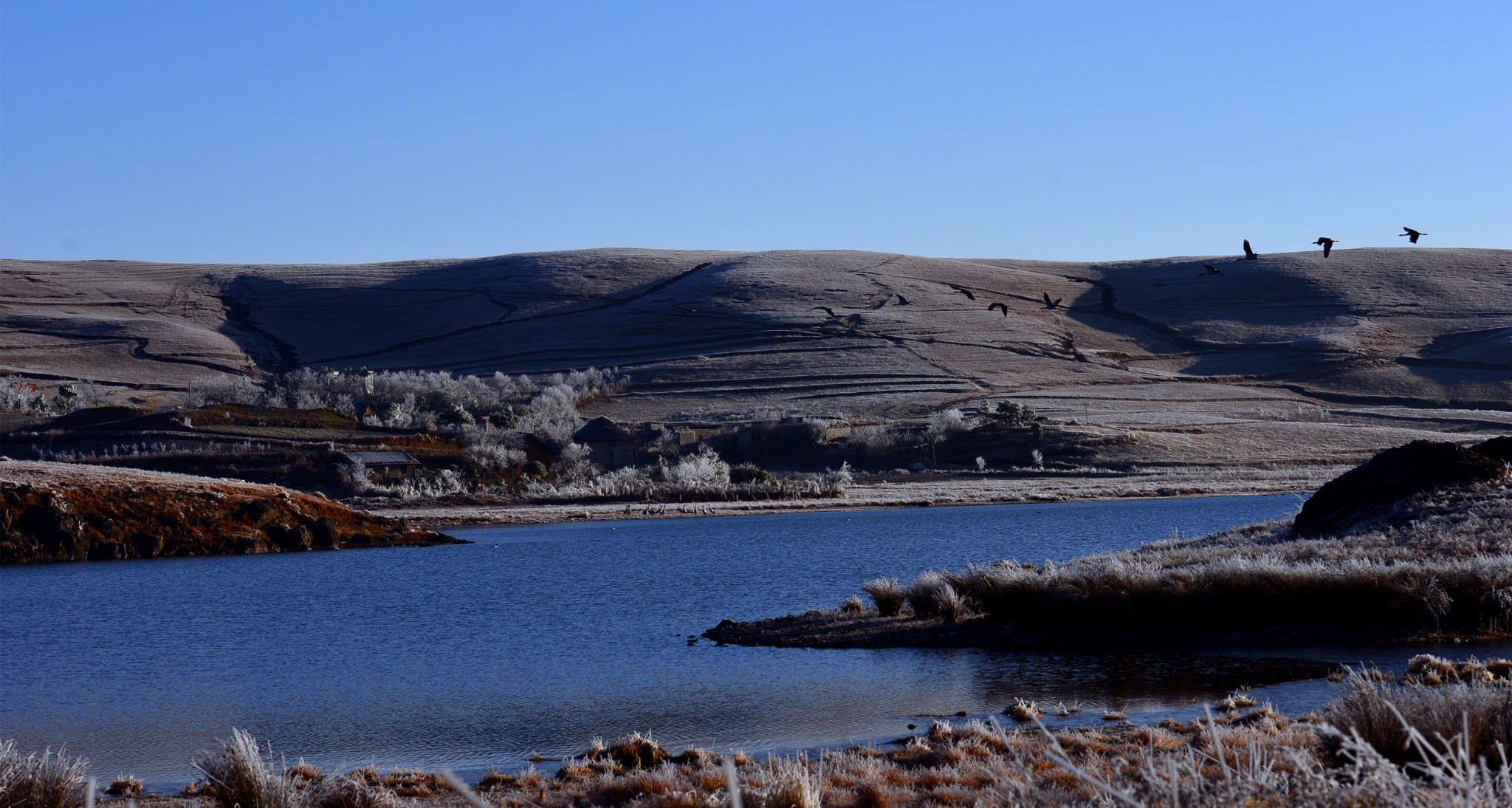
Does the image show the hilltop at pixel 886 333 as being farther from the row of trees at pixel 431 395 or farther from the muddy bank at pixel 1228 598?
the muddy bank at pixel 1228 598

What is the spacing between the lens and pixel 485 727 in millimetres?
12875

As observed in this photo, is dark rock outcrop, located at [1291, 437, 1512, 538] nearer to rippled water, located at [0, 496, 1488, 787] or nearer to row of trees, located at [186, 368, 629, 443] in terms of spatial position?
rippled water, located at [0, 496, 1488, 787]

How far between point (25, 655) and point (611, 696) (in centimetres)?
983

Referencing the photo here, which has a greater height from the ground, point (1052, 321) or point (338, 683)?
point (1052, 321)

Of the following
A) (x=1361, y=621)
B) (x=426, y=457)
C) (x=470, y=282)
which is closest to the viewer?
(x=1361, y=621)

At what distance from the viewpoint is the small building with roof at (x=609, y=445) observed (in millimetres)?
60969

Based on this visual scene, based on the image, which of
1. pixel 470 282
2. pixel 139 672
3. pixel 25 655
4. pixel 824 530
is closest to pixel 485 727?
pixel 139 672

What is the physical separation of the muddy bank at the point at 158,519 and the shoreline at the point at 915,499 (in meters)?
6.21

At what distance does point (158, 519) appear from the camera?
115 feet

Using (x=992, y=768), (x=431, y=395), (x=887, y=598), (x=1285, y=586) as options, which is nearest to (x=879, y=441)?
(x=431, y=395)

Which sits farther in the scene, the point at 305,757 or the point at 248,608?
the point at 248,608

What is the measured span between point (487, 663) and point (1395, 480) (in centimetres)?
1469

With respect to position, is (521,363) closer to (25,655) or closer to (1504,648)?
(25,655)

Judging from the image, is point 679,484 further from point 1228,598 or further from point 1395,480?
point 1228,598
